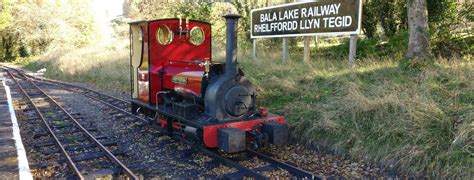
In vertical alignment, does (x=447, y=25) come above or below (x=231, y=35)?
above

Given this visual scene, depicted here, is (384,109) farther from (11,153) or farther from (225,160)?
(11,153)

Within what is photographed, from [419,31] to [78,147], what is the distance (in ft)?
24.1

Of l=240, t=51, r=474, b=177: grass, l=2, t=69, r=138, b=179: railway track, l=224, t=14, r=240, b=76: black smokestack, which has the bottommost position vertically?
l=2, t=69, r=138, b=179: railway track

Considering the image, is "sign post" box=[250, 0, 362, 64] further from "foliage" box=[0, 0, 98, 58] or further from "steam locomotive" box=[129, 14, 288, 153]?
"foliage" box=[0, 0, 98, 58]

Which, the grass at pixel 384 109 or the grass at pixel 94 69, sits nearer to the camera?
the grass at pixel 384 109

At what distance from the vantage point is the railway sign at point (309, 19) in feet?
28.3

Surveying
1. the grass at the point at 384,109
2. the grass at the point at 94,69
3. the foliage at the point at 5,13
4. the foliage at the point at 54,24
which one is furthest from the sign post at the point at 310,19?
the foliage at the point at 5,13

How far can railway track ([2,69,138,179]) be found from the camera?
220 inches

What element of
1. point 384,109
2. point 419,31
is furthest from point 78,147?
point 419,31

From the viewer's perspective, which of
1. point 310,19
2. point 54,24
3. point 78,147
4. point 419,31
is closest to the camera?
point 78,147

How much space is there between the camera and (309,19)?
982 centimetres

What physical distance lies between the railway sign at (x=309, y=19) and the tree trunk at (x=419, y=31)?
114cm

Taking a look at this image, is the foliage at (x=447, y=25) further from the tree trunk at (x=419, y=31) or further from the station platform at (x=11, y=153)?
the station platform at (x=11, y=153)

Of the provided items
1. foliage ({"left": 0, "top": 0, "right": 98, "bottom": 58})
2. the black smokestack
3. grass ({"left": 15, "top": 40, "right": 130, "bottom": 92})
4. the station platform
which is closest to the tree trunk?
the black smokestack
